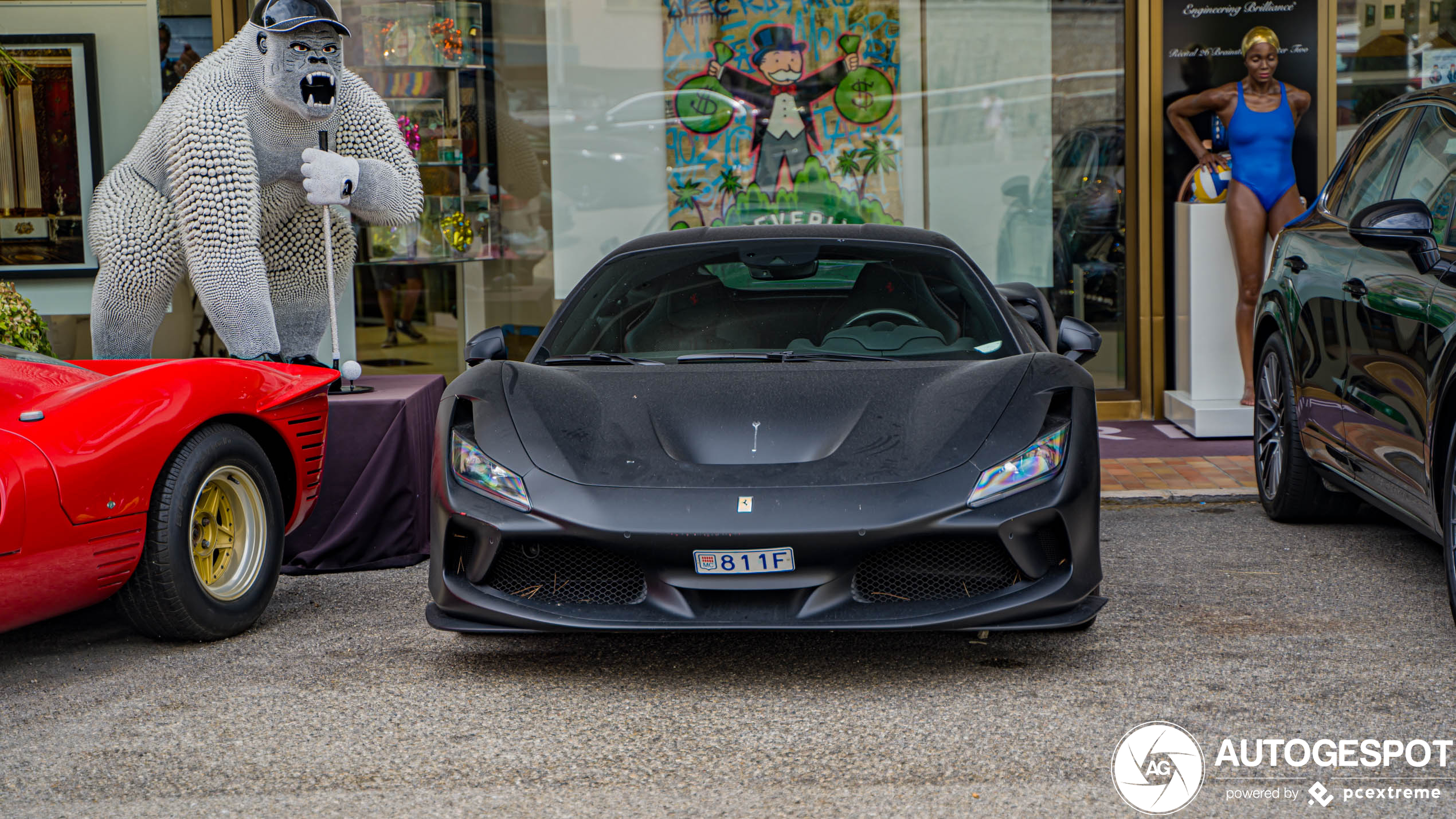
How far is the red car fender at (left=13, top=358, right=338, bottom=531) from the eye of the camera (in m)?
3.85

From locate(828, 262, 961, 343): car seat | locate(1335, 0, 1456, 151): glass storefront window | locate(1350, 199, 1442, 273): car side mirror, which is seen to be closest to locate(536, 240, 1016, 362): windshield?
locate(828, 262, 961, 343): car seat

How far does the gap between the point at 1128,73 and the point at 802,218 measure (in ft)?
6.80

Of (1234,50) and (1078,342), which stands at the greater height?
(1234,50)

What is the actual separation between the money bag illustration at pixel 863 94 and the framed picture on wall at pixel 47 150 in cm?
441

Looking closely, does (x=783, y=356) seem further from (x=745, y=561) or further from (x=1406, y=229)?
(x=1406, y=229)

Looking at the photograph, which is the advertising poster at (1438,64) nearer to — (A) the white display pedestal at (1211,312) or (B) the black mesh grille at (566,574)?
(A) the white display pedestal at (1211,312)

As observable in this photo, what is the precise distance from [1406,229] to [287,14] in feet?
13.1

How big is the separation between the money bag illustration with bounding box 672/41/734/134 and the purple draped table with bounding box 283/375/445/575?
395cm

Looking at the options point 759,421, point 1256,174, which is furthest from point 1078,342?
point 1256,174

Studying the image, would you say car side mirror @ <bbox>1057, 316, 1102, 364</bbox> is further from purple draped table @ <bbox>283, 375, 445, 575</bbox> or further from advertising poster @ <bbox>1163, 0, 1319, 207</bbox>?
advertising poster @ <bbox>1163, 0, 1319, 207</bbox>

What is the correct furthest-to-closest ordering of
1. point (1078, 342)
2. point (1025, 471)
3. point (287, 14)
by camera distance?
point (287, 14), point (1078, 342), point (1025, 471)

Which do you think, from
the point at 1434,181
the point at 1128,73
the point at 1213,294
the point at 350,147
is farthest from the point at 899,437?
the point at 1128,73

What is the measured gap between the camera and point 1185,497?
6.41 m

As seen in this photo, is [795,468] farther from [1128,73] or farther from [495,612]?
[1128,73]
